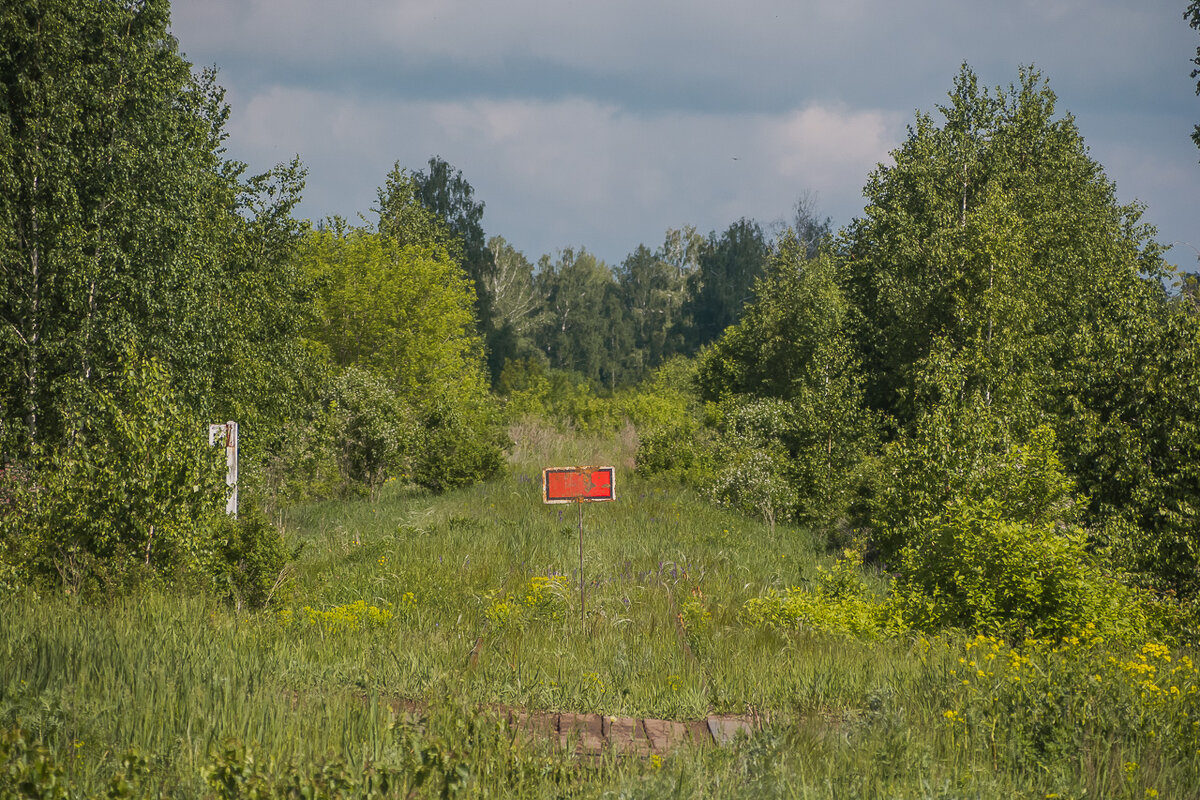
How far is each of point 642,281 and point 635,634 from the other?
95.4 meters

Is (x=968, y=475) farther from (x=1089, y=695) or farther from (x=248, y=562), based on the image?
(x=248, y=562)

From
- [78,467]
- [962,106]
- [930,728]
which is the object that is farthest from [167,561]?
Result: [962,106]

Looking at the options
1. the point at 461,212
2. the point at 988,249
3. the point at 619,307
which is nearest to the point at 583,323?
the point at 619,307

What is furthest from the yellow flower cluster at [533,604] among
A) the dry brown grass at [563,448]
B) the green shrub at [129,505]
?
the dry brown grass at [563,448]

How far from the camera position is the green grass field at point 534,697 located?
4.20m

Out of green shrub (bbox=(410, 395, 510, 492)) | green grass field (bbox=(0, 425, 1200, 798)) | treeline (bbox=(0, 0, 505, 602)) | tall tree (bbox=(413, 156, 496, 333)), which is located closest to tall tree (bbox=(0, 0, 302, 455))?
treeline (bbox=(0, 0, 505, 602))

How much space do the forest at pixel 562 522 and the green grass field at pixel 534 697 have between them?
40 millimetres

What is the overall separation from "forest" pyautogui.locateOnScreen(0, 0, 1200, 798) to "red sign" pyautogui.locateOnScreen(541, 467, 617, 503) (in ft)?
3.26

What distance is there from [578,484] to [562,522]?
6.21 metres

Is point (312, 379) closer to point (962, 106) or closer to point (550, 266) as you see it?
point (962, 106)

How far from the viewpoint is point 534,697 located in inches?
252

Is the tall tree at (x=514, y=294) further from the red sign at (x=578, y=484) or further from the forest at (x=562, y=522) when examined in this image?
the red sign at (x=578, y=484)

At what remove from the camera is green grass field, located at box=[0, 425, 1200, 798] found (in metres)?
4.20

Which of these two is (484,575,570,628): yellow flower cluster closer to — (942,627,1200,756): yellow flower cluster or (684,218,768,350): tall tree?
(942,627,1200,756): yellow flower cluster
